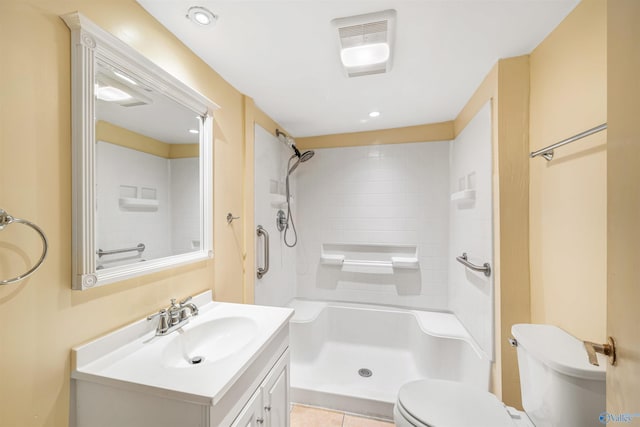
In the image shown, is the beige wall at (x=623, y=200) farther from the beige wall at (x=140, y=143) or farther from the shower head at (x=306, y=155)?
the shower head at (x=306, y=155)

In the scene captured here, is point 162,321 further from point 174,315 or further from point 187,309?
point 187,309

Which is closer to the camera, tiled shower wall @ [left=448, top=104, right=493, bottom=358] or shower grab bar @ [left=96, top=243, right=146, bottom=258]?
shower grab bar @ [left=96, top=243, right=146, bottom=258]

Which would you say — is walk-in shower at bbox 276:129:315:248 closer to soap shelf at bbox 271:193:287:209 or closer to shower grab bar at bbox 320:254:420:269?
soap shelf at bbox 271:193:287:209

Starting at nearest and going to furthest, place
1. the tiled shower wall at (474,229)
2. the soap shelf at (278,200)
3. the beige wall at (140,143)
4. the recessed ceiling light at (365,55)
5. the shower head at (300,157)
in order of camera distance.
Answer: the beige wall at (140,143) → the recessed ceiling light at (365,55) → the tiled shower wall at (474,229) → the soap shelf at (278,200) → the shower head at (300,157)

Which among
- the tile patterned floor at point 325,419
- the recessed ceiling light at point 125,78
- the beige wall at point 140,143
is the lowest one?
the tile patterned floor at point 325,419

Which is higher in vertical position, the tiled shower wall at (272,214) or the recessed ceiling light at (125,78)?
the recessed ceiling light at (125,78)

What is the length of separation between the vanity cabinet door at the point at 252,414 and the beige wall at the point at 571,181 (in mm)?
1388

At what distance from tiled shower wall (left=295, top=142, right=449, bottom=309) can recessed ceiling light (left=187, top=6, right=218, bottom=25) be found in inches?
69.9

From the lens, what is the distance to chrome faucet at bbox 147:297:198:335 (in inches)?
41.8

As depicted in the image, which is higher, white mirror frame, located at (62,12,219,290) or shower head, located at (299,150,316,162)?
shower head, located at (299,150,316,162)

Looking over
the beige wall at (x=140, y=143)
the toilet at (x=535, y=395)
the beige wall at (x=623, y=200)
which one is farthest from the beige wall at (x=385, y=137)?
the beige wall at (x=623, y=200)

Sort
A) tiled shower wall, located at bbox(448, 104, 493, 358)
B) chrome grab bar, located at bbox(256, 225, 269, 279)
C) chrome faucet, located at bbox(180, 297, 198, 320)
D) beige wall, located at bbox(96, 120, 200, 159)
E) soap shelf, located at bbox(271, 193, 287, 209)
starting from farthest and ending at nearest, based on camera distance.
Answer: soap shelf, located at bbox(271, 193, 287, 209) < chrome grab bar, located at bbox(256, 225, 269, 279) < tiled shower wall, located at bbox(448, 104, 493, 358) < chrome faucet, located at bbox(180, 297, 198, 320) < beige wall, located at bbox(96, 120, 200, 159)

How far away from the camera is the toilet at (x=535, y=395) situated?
0.88m

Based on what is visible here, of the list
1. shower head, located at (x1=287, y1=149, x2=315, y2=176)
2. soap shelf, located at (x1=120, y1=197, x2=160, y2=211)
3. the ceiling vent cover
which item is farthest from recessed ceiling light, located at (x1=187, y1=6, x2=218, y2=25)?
shower head, located at (x1=287, y1=149, x2=315, y2=176)
